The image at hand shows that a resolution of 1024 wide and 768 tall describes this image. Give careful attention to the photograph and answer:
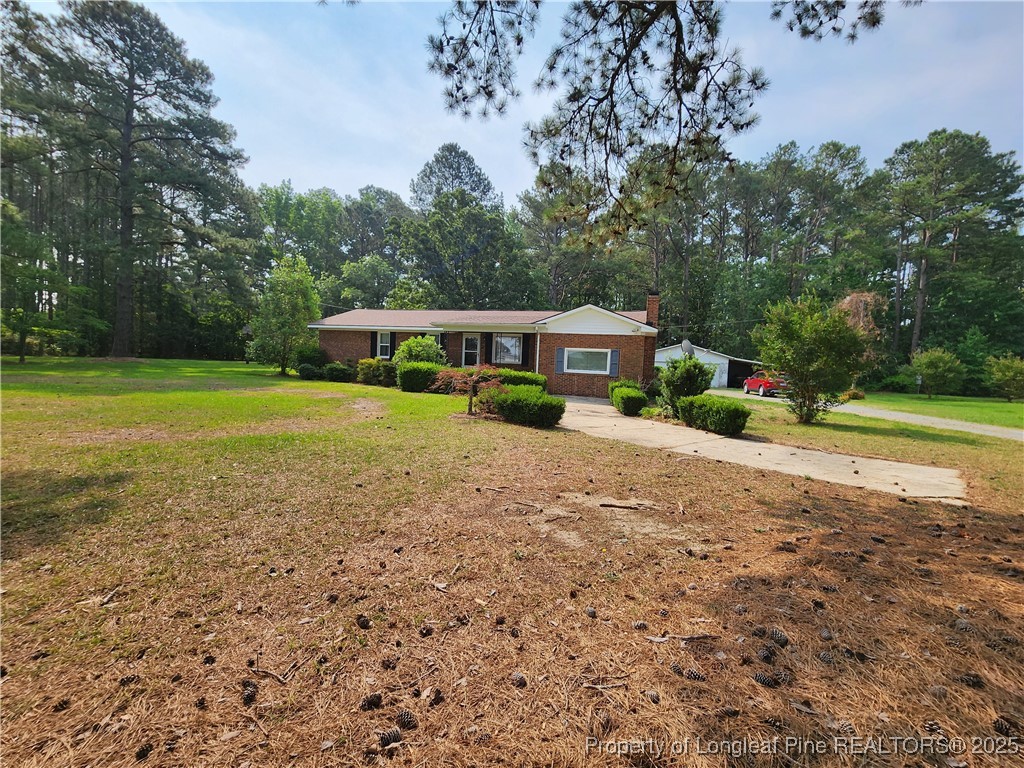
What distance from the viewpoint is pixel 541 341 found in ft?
61.6

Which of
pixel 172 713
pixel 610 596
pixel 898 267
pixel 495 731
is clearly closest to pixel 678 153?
pixel 610 596

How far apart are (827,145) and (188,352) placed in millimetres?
Answer: 54923

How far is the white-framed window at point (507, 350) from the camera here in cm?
1950

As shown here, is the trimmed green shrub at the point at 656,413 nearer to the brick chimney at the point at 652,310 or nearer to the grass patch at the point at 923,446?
the grass patch at the point at 923,446

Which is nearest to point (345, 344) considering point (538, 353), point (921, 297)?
point (538, 353)

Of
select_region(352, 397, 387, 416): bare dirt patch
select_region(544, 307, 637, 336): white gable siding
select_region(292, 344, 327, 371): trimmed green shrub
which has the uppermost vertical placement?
select_region(544, 307, 637, 336): white gable siding

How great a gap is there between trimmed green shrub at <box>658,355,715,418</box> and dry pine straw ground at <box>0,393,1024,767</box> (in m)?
7.28

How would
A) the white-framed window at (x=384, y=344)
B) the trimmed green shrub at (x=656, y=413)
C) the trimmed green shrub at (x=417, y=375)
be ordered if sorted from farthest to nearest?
the white-framed window at (x=384, y=344)
the trimmed green shrub at (x=417, y=375)
the trimmed green shrub at (x=656, y=413)

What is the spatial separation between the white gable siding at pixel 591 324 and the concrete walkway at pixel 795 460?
24.5ft

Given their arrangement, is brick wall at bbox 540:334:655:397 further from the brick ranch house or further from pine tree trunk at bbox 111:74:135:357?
pine tree trunk at bbox 111:74:135:357

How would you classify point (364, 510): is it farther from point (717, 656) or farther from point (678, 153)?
point (678, 153)

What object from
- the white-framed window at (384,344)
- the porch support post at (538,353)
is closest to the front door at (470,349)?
the porch support post at (538,353)

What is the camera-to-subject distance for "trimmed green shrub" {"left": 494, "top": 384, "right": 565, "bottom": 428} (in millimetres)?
9445

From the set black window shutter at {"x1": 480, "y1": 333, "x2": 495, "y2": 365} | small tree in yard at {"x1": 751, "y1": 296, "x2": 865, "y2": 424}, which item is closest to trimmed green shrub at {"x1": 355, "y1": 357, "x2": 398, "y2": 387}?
black window shutter at {"x1": 480, "y1": 333, "x2": 495, "y2": 365}
